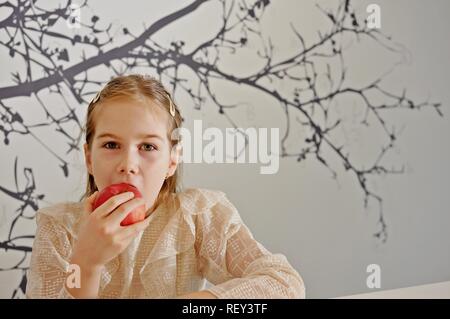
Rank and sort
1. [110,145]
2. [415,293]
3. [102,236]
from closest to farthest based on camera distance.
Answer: [102,236]
[110,145]
[415,293]

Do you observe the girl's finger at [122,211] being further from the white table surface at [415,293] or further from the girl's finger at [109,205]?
the white table surface at [415,293]

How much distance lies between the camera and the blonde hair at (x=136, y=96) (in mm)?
882

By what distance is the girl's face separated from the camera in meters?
0.83

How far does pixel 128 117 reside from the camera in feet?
2.77

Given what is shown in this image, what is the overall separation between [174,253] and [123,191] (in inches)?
6.3

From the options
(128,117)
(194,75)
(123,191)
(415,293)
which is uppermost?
(194,75)

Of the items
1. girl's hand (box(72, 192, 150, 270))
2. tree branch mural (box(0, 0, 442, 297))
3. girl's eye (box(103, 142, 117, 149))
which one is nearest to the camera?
girl's hand (box(72, 192, 150, 270))

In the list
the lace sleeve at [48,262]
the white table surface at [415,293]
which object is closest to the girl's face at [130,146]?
the lace sleeve at [48,262]

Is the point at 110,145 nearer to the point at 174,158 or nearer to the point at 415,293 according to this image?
the point at 174,158

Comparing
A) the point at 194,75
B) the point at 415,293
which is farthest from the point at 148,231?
the point at 415,293

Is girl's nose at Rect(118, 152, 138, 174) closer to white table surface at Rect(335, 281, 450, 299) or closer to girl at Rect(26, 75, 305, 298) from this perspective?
girl at Rect(26, 75, 305, 298)

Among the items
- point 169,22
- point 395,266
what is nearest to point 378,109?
point 395,266

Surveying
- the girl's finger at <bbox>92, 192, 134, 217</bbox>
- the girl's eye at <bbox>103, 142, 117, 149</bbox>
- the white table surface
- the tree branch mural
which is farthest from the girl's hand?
the white table surface
